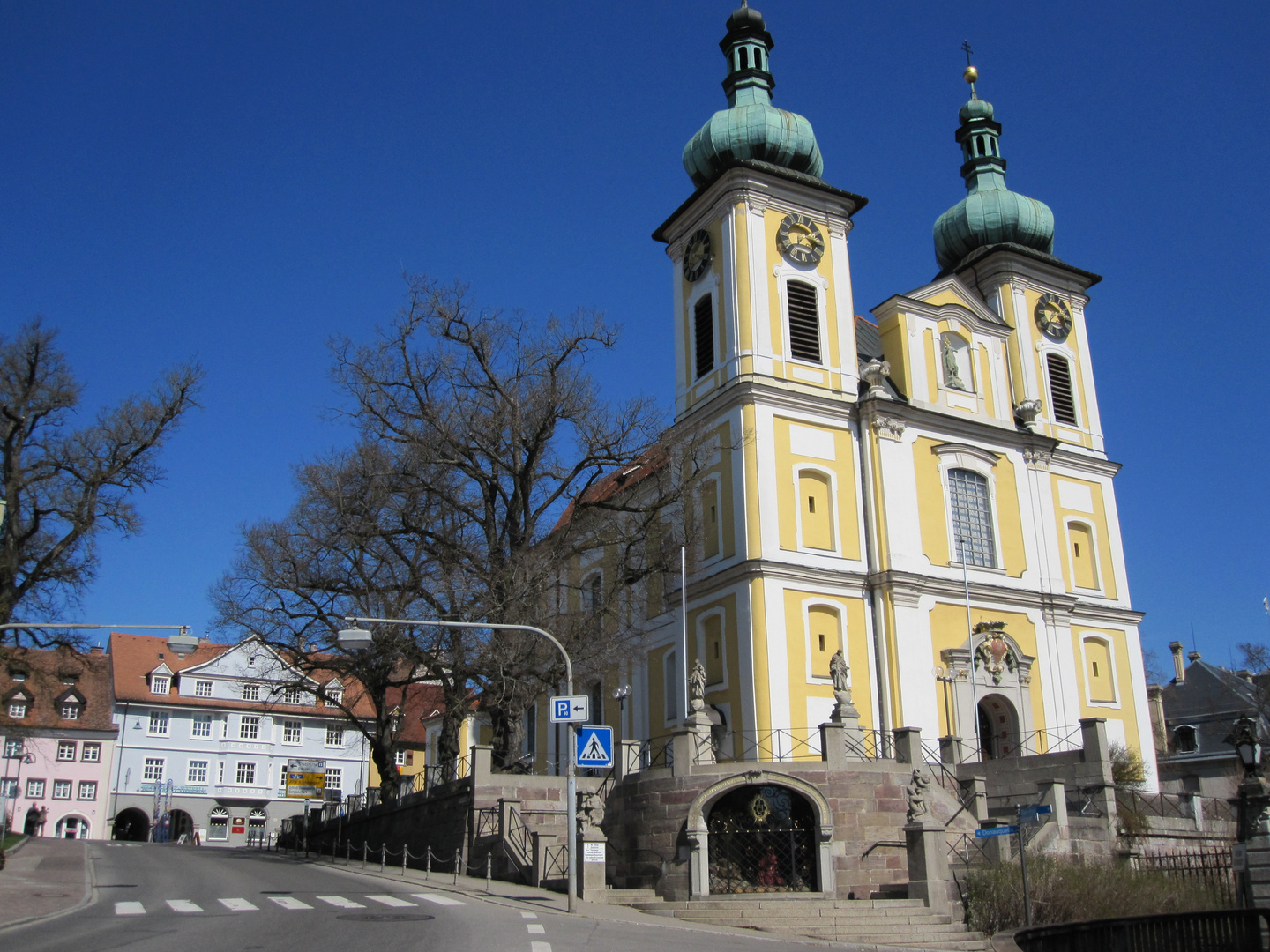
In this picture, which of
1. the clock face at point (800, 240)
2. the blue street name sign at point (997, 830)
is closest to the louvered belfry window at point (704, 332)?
the clock face at point (800, 240)

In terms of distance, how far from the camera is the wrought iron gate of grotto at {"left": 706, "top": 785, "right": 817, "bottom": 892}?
23484 millimetres

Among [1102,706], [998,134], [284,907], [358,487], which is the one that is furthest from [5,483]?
[998,134]

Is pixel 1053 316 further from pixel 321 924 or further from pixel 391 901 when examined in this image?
pixel 321 924

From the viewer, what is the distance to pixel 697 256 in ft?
125

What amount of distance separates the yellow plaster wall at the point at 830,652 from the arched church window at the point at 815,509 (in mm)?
1642

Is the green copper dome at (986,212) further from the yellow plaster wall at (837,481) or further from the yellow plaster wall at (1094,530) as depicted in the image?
the yellow plaster wall at (837,481)

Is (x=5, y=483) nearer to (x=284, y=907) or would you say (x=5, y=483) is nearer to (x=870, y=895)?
(x=284, y=907)

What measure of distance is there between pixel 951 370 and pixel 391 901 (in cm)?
2584

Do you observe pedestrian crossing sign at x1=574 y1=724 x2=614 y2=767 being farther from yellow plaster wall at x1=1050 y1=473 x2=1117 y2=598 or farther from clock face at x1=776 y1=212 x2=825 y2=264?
yellow plaster wall at x1=1050 y1=473 x2=1117 y2=598

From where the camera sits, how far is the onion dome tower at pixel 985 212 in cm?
4238

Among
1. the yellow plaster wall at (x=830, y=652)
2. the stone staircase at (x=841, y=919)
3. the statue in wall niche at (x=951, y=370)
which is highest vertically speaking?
the statue in wall niche at (x=951, y=370)

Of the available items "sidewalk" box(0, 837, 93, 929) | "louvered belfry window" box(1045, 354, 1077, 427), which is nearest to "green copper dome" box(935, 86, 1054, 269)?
"louvered belfry window" box(1045, 354, 1077, 427)

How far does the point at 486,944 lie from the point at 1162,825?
1927cm

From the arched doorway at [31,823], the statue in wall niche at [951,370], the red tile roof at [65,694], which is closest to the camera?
the statue in wall niche at [951,370]
